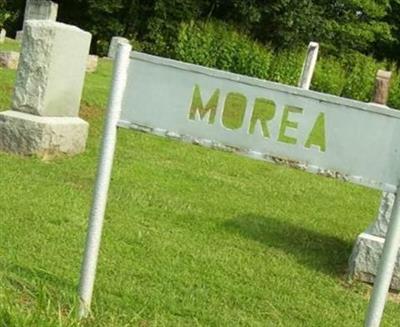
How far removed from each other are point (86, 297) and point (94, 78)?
1056 centimetres

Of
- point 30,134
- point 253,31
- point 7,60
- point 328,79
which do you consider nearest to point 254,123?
point 30,134

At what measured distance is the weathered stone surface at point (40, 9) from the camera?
1939cm

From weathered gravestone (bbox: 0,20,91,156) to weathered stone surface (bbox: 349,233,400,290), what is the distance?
3.40m

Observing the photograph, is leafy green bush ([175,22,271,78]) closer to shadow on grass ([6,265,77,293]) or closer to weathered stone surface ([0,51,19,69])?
weathered stone surface ([0,51,19,69])

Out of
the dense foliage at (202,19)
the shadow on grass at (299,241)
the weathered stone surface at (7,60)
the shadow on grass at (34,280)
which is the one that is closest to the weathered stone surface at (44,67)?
the shadow on grass at (299,241)

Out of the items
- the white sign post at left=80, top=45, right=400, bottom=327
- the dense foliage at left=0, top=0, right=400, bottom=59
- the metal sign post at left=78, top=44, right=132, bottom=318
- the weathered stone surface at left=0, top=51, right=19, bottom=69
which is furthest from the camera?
the dense foliage at left=0, top=0, right=400, bottom=59

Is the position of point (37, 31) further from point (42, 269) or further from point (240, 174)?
point (42, 269)

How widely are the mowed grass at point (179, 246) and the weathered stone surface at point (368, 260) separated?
9 cm

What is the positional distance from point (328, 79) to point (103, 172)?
70.0 feet

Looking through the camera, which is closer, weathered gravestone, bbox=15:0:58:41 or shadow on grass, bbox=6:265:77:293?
shadow on grass, bbox=6:265:77:293

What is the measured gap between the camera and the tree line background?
80.3 feet

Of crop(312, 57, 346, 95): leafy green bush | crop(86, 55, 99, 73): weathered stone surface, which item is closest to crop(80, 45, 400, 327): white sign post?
crop(86, 55, 99, 73): weathered stone surface

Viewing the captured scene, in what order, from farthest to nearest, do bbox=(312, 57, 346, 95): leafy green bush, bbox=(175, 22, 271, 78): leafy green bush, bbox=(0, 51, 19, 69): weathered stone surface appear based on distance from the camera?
bbox=(312, 57, 346, 95): leafy green bush → bbox=(175, 22, 271, 78): leafy green bush → bbox=(0, 51, 19, 69): weathered stone surface

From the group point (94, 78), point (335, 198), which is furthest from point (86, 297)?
point (94, 78)
